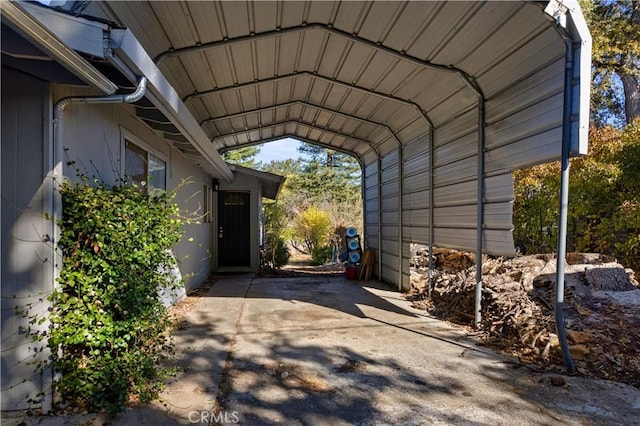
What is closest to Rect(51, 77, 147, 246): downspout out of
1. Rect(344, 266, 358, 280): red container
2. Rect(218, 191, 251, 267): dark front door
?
Rect(344, 266, 358, 280): red container

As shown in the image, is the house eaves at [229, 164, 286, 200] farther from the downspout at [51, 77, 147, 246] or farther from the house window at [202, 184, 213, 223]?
the downspout at [51, 77, 147, 246]

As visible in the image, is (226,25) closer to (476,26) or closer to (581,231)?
(476,26)

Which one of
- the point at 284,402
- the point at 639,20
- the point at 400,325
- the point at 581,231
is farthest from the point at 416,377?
the point at 639,20

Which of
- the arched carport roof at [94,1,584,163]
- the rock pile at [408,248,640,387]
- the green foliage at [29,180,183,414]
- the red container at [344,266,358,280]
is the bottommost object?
the red container at [344,266,358,280]

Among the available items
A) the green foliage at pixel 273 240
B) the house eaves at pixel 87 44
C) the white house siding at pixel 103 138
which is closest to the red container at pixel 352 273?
the green foliage at pixel 273 240

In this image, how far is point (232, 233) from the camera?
1045 cm

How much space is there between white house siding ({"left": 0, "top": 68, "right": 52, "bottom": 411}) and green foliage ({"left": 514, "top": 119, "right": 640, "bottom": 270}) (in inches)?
302

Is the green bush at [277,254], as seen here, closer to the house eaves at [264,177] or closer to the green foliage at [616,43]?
the house eaves at [264,177]

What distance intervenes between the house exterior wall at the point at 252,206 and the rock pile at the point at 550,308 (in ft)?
15.3

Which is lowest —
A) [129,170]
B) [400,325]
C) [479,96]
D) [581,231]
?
[400,325]

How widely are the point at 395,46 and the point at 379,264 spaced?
5330 mm

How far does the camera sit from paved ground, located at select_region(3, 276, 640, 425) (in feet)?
8.87

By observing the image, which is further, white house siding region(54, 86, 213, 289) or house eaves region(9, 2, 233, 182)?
white house siding region(54, 86, 213, 289)

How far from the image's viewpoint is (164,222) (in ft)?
10.2
